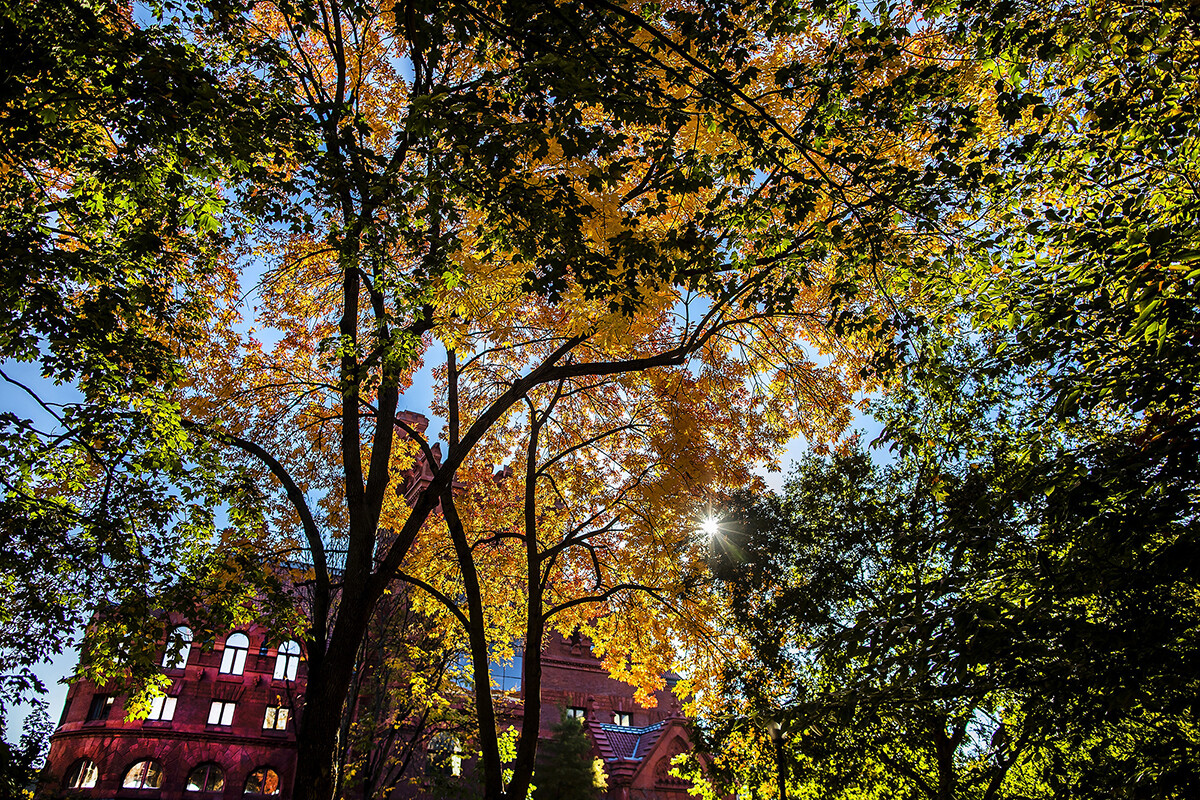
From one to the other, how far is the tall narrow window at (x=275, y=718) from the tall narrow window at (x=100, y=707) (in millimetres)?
5717

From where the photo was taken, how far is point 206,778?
1027 inches

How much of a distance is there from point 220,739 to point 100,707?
4.93 metres

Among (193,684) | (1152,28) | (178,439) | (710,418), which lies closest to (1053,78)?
(1152,28)

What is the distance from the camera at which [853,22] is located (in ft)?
21.8

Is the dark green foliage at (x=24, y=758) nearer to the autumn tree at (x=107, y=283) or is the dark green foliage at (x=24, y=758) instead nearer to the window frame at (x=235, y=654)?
the autumn tree at (x=107, y=283)

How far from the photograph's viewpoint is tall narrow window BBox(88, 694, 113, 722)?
85.5 ft

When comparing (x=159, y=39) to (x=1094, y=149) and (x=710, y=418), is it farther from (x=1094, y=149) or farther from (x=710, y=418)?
(x=710, y=418)

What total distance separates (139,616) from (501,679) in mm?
22815

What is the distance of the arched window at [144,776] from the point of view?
2495 cm

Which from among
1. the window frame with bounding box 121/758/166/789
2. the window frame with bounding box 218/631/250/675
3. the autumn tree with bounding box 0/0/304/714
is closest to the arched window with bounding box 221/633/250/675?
the window frame with bounding box 218/631/250/675

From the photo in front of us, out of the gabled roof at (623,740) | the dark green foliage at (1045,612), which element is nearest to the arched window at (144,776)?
the gabled roof at (623,740)

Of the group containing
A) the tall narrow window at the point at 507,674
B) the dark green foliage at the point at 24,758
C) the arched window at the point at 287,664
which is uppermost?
the arched window at the point at 287,664

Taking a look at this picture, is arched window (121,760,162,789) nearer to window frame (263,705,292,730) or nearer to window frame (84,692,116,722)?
window frame (84,692,116,722)

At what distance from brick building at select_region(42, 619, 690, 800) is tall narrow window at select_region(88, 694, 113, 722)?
39mm
